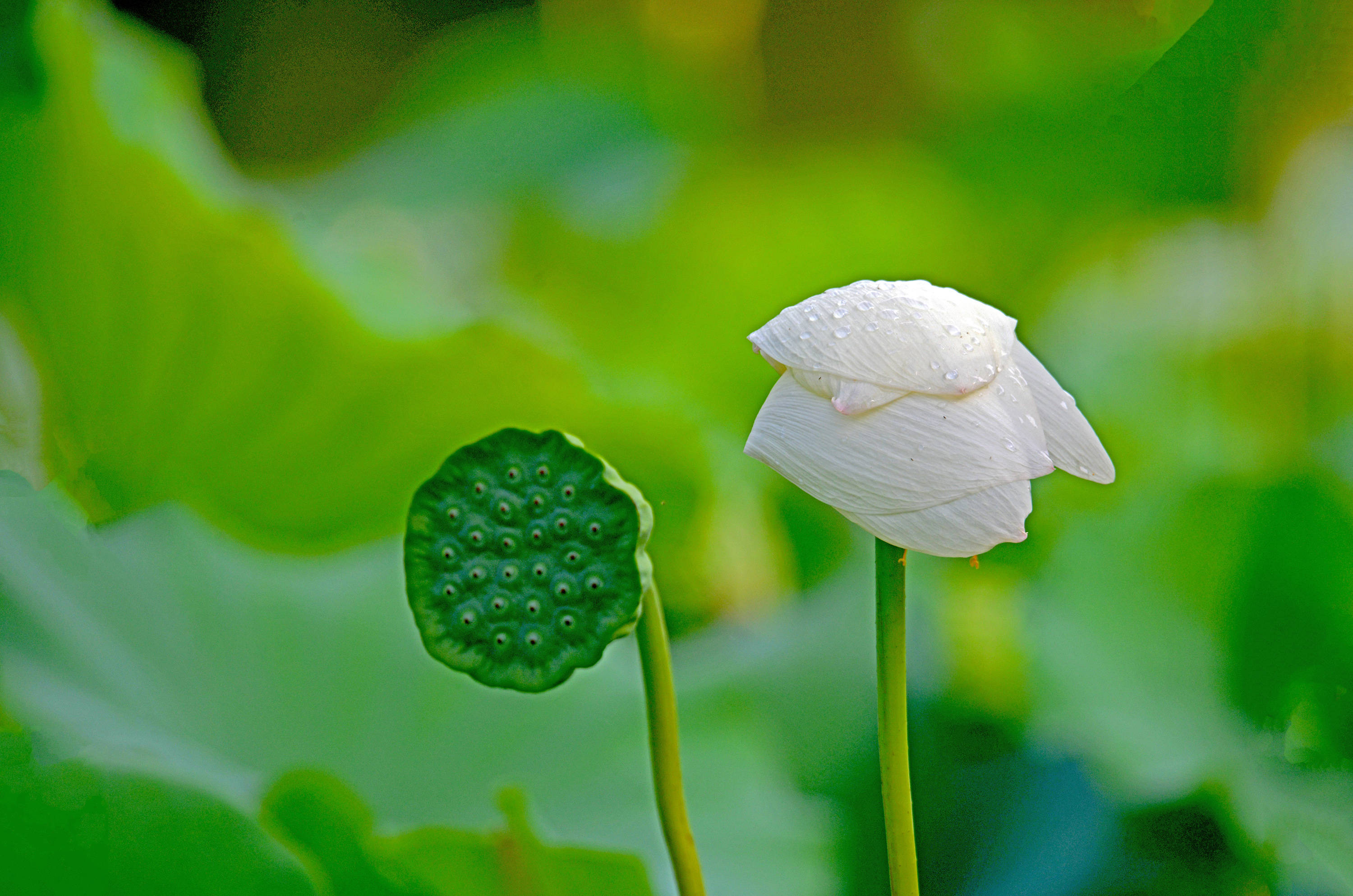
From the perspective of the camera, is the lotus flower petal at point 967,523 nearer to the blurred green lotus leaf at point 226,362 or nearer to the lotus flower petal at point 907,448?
the lotus flower petal at point 907,448

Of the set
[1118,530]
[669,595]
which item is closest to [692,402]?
[669,595]

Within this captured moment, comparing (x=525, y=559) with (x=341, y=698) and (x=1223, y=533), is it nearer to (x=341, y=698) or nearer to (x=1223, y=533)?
(x=341, y=698)

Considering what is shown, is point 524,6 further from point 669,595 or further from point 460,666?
point 460,666

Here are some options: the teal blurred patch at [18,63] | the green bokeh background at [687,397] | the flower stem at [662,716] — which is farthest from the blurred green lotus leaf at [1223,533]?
the teal blurred patch at [18,63]

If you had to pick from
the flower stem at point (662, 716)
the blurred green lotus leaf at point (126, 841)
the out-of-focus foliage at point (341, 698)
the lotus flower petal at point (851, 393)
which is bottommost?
the out-of-focus foliage at point (341, 698)

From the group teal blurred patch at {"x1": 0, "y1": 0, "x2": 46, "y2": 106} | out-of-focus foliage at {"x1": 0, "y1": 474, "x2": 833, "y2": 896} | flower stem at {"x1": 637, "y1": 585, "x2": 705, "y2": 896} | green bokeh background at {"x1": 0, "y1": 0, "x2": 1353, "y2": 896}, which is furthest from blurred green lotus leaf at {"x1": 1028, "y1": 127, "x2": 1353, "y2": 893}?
teal blurred patch at {"x1": 0, "y1": 0, "x2": 46, "y2": 106}

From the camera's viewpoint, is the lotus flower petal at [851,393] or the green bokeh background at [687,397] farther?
the green bokeh background at [687,397]

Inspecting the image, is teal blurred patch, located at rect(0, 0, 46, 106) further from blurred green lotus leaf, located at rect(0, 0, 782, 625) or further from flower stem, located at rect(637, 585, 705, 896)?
flower stem, located at rect(637, 585, 705, 896)
